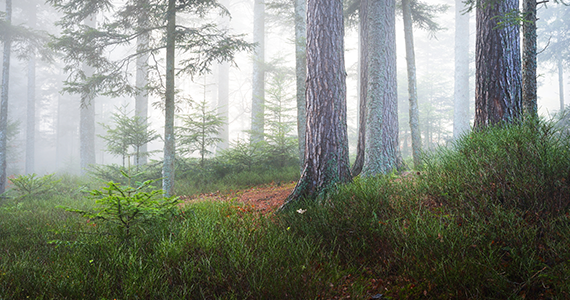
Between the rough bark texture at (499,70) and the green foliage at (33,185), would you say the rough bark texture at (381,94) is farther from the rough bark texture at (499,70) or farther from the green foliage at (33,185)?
the green foliage at (33,185)

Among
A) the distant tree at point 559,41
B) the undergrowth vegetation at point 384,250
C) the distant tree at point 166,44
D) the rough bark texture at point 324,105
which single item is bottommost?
the undergrowth vegetation at point 384,250

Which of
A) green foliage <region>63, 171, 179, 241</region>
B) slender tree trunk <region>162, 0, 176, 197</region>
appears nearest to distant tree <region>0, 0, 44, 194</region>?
slender tree trunk <region>162, 0, 176, 197</region>

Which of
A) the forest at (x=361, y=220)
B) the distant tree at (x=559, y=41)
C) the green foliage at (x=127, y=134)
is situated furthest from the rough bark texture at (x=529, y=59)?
the distant tree at (x=559, y=41)

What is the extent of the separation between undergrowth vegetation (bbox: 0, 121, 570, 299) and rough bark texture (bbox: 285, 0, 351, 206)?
1.04m

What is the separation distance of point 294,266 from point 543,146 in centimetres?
303

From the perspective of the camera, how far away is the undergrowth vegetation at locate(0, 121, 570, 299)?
2.03m

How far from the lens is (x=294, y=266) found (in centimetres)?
238

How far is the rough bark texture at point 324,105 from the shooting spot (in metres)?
4.59

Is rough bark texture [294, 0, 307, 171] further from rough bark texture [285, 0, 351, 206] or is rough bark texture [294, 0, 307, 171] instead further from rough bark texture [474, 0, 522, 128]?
rough bark texture [474, 0, 522, 128]

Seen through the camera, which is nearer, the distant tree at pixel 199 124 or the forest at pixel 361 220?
the forest at pixel 361 220

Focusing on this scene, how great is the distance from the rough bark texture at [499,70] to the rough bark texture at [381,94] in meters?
2.24

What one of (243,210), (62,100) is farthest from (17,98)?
(243,210)

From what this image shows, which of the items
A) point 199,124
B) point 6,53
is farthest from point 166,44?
point 6,53

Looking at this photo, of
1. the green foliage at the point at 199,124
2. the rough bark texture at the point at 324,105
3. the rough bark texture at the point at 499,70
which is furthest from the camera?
the green foliage at the point at 199,124
